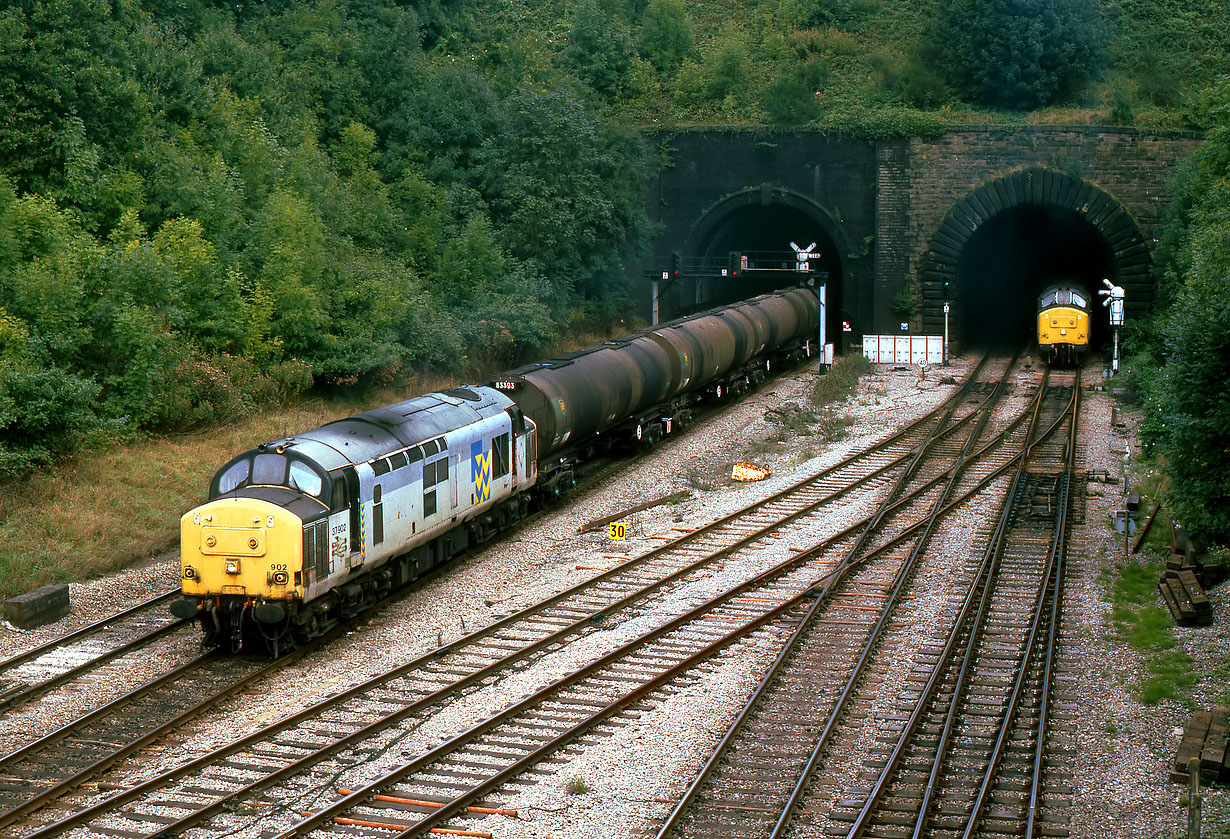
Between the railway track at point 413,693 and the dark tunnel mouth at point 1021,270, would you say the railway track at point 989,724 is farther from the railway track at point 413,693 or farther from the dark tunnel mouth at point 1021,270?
the dark tunnel mouth at point 1021,270

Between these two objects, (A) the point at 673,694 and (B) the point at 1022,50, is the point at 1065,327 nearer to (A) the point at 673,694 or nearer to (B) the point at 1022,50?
(B) the point at 1022,50

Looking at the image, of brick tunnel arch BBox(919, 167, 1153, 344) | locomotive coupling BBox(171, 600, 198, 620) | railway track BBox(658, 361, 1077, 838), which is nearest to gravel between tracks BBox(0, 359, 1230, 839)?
railway track BBox(658, 361, 1077, 838)

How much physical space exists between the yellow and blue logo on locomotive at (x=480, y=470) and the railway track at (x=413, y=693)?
265 cm

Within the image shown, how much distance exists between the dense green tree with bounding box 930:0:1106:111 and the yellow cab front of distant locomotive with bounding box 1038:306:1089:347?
41.1ft

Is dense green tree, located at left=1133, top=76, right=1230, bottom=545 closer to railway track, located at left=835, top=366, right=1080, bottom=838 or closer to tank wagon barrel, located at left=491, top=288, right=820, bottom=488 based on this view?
railway track, located at left=835, top=366, right=1080, bottom=838

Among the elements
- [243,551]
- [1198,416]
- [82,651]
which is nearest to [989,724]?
[1198,416]

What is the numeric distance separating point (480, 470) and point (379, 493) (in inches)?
146

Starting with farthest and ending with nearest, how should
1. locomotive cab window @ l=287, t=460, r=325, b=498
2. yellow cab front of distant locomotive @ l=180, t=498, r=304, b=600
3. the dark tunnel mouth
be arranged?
the dark tunnel mouth, locomotive cab window @ l=287, t=460, r=325, b=498, yellow cab front of distant locomotive @ l=180, t=498, r=304, b=600

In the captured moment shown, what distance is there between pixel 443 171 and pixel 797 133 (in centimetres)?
1546

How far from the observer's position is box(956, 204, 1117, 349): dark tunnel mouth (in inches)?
2195

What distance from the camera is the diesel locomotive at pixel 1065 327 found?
153ft

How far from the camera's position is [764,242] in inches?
2354

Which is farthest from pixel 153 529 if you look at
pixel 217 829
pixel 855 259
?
pixel 855 259

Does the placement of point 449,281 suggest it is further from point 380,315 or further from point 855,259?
point 855,259
